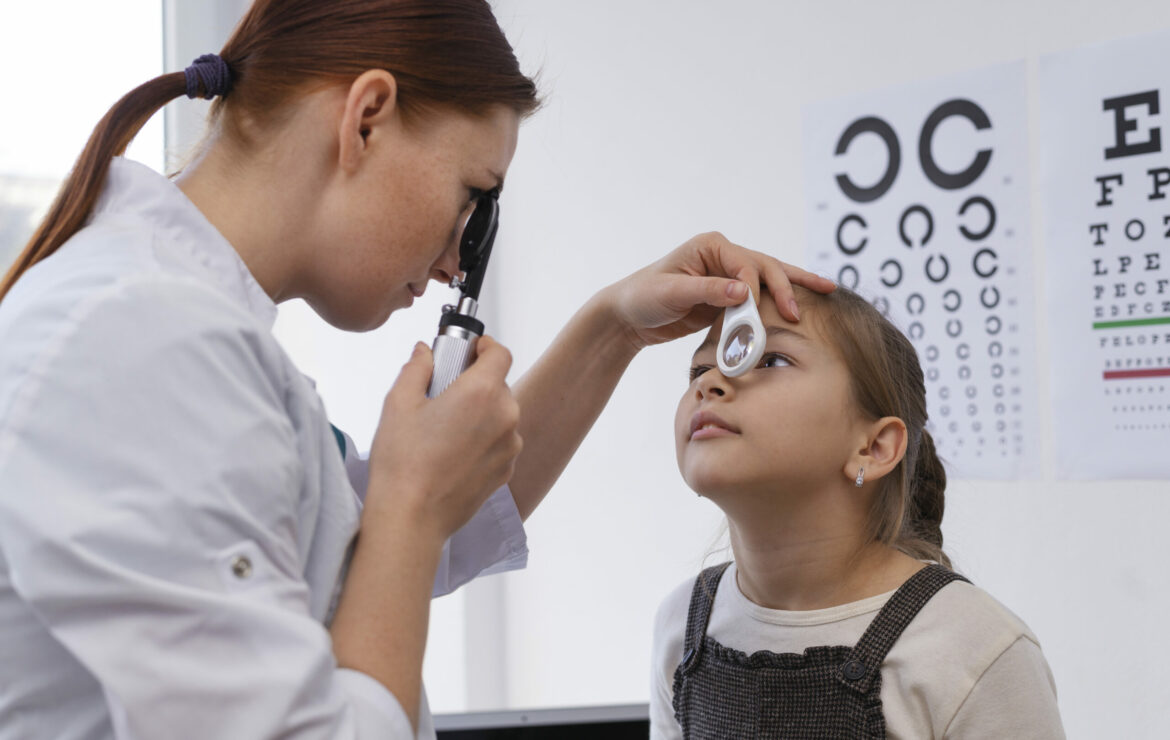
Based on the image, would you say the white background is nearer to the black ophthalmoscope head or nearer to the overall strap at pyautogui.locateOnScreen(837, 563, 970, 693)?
the overall strap at pyautogui.locateOnScreen(837, 563, 970, 693)

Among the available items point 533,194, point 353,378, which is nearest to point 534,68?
point 533,194

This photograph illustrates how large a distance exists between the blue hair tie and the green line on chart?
4.17 ft

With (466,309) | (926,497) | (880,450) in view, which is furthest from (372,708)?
(926,497)

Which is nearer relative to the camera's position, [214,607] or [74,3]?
[214,607]

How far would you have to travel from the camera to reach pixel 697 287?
1.14m

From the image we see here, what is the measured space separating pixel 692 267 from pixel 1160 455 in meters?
0.79

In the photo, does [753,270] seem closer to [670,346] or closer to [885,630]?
[885,630]

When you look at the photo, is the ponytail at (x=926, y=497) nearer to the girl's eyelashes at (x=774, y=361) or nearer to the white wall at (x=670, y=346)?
the girl's eyelashes at (x=774, y=361)

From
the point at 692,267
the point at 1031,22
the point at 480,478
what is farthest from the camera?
the point at 1031,22

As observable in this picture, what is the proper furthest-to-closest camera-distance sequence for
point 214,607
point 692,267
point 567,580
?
1. point 567,580
2. point 692,267
3. point 214,607

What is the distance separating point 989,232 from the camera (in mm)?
1633

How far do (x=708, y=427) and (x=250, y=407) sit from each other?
63 centimetres

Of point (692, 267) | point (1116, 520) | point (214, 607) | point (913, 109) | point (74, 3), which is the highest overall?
point (74, 3)

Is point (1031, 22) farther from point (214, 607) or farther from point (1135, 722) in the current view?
point (214, 607)
